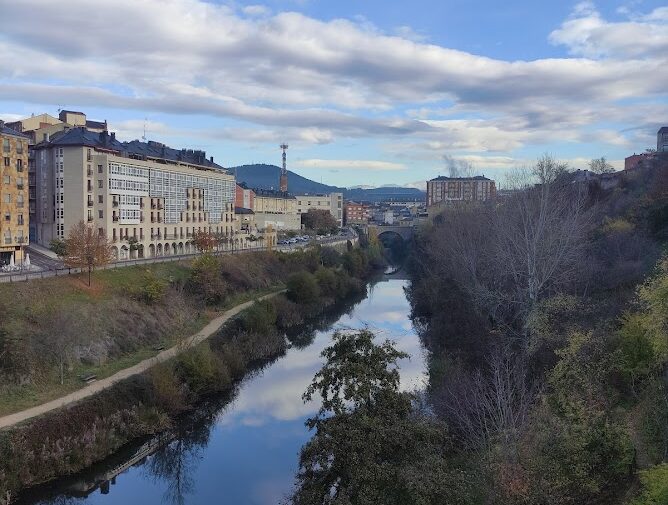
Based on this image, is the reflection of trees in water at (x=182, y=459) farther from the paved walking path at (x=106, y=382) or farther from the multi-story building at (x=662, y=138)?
the multi-story building at (x=662, y=138)

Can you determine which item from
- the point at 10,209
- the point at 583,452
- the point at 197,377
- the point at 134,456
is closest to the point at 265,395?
the point at 197,377

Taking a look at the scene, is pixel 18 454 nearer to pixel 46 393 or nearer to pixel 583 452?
pixel 46 393

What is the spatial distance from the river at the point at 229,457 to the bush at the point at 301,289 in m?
16.9

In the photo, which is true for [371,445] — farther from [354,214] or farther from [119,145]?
[354,214]

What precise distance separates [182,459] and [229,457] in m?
1.75

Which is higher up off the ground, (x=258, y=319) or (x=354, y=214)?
(x=354, y=214)

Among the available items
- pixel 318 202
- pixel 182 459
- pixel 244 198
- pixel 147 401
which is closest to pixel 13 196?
pixel 147 401

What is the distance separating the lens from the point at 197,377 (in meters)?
27.7

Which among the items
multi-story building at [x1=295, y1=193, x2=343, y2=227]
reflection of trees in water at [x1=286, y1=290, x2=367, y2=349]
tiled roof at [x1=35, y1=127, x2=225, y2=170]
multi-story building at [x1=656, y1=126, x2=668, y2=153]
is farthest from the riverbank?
multi-story building at [x1=295, y1=193, x2=343, y2=227]

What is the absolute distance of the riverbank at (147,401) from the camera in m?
19.4

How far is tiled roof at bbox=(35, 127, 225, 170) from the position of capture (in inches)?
1885

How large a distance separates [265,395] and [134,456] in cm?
860

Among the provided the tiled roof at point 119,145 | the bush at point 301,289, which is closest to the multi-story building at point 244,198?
the tiled roof at point 119,145

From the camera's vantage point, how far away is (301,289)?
5131 cm
